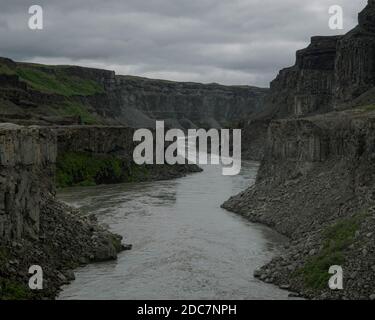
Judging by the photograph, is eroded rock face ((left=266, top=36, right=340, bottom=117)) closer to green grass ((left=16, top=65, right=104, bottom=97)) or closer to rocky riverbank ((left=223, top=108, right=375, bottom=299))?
green grass ((left=16, top=65, right=104, bottom=97))

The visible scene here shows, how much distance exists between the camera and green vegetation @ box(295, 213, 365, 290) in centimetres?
2999

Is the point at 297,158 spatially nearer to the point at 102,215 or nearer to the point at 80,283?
the point at 102,215

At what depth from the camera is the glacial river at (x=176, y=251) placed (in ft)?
104

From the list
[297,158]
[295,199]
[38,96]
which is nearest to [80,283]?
[295,199]

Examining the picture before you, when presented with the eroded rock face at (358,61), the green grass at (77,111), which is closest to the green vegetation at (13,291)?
the eroded rock face at (358,61)

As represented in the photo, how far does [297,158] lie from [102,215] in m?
15.9

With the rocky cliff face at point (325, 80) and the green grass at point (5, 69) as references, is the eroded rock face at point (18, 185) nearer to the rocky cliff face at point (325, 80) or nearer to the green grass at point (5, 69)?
the rocky cliff face at point (325, 80)

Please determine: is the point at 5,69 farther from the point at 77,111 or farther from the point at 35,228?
the point at 35,228

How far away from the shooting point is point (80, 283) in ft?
106

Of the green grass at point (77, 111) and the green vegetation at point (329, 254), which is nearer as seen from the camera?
the green vegetation at point (329, 254)

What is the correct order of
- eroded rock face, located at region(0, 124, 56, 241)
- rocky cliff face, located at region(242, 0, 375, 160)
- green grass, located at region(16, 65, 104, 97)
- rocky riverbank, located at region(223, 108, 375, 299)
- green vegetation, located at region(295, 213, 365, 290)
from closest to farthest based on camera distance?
green vegetation, located at region(295, 213, 365, 290)
rocky riverbank, located at region(223, 108, 375, 299)
eroded rock face, located at region(0, 124, 56, 241)
rocky cliff face, located at region(242, 0, 375, 160)
green grass, located at region(16, 65, 104, 97)

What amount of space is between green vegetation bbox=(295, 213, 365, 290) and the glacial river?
141 centimetres

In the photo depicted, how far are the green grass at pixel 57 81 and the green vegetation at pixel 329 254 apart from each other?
122 meters

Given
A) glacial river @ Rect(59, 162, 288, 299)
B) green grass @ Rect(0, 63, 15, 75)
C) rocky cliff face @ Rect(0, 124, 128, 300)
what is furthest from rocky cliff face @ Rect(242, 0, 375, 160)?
rocky cliff face @ Rect(0, 124, 128, 300)
